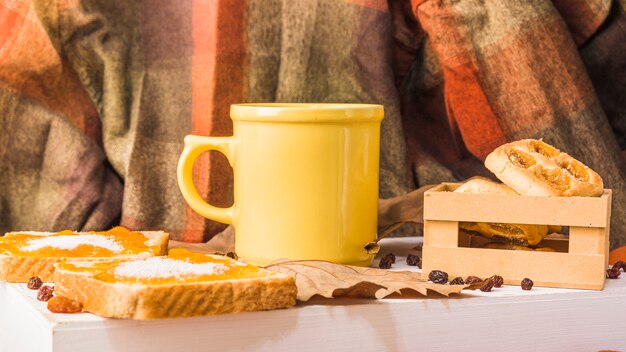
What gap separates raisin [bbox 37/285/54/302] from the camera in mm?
962

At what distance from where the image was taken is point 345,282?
100 cm

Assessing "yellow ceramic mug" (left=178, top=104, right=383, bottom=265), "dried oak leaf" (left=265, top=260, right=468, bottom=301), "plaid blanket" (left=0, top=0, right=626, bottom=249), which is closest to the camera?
"dried oak leaf" (left=265, top=260, right=468, bottom=301)

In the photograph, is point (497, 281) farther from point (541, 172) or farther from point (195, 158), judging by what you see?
point (195, 158)

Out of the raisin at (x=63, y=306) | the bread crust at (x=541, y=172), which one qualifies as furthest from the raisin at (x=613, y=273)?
the raisin at (x=63, y=306)

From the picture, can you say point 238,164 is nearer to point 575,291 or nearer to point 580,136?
point 575,291

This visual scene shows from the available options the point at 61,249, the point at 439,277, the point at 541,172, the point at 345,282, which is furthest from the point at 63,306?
the point at 541,172

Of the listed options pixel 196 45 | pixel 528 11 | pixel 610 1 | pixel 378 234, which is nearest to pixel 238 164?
pixel 378 234

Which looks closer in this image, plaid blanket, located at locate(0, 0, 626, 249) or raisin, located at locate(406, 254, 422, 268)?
raisin, located at locate(406, 254, 422, 268)

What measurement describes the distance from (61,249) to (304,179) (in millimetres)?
286

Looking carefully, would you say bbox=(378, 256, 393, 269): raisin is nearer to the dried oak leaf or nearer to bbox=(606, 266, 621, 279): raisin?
the dried oak leaf

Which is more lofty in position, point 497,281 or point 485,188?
point 485,188

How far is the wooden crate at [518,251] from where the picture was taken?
3.40 ft

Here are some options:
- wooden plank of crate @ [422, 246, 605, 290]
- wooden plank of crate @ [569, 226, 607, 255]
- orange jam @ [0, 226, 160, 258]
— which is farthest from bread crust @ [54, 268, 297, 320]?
wooden plank of crate @ [569, 226, 607, 255]

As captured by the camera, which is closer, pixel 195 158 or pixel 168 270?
pixel 168 270
